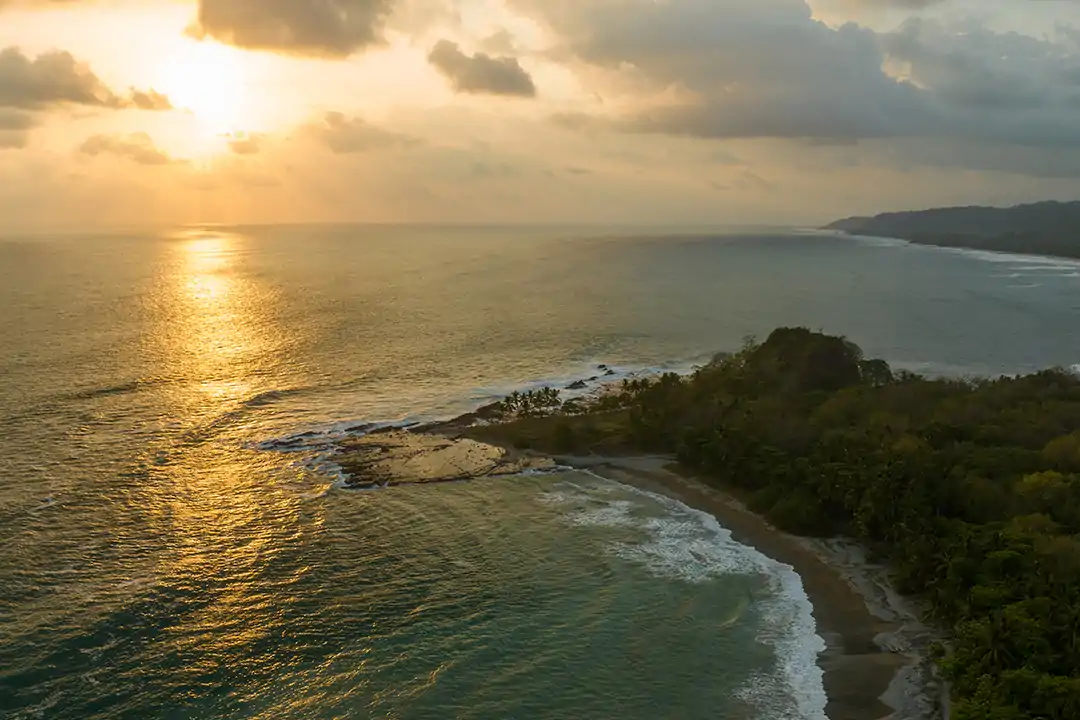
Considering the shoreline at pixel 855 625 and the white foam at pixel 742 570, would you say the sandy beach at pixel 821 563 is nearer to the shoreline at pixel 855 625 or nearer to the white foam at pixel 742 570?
the shoreline at pixel 855 625

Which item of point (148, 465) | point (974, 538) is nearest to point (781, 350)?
point (974, 538)

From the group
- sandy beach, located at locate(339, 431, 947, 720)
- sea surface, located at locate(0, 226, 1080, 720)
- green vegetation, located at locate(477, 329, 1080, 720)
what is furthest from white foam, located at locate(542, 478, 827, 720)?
green vegetation, located at locate(477, 329, 1080, 720)

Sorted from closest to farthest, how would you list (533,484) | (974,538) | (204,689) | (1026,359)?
1. (204,689)
2. (974,538)
3. (533,484)
4. (1026,359)

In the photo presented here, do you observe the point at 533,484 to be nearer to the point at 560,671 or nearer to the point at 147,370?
the point at 560,671

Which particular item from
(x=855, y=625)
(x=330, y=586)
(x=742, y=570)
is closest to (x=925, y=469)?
(x=855, y=625)

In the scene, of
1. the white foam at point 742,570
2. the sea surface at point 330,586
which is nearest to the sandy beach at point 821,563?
the white foam at point 742,570

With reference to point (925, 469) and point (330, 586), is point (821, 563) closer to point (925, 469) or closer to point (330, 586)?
point (925, 469)

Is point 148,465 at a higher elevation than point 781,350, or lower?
lower

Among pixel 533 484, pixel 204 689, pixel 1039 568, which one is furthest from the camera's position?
pixel 533 484
